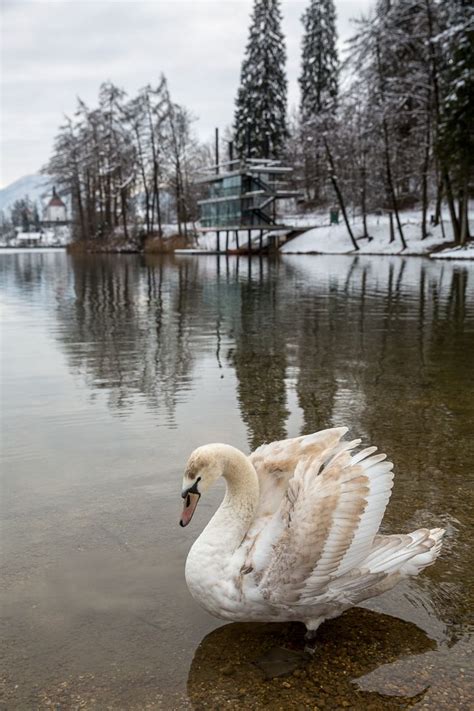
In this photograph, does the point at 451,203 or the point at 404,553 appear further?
the point at 451,203

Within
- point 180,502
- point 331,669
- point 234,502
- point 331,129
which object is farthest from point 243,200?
point 331,669

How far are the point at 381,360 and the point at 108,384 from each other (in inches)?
172

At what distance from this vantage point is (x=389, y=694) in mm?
2965

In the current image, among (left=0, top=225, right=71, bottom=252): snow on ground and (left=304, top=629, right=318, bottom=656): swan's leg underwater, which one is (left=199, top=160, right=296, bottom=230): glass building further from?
(left=0, top=225, right=71, bottom=252): snow on ground

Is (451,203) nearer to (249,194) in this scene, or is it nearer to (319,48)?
(249,194)

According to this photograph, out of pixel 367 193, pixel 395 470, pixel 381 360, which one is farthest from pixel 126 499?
pixel 367 193

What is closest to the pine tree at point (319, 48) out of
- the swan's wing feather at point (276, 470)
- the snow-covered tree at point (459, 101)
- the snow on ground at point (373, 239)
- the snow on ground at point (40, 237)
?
the snow on ground at point (373, 239)

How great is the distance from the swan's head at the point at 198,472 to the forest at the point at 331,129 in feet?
127

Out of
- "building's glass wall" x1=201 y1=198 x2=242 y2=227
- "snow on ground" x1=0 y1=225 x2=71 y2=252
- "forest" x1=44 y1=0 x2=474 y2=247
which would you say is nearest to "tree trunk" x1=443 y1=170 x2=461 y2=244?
"forest" x1=44 y1=0 x2=474 y2=247

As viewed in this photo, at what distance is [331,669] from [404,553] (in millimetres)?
684

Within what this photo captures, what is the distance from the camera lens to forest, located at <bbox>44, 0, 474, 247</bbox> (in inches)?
1551

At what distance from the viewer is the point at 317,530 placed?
312 centimetres

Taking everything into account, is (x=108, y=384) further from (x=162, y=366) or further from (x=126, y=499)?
(x=126, y=499)

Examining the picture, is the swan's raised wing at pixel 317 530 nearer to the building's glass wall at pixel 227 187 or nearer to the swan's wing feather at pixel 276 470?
the swan's wing feather at pixel 276 470
